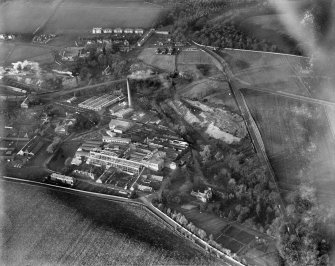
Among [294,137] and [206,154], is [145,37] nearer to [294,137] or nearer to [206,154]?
[206,154]

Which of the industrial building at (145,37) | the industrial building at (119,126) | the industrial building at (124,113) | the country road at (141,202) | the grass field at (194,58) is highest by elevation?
the industrial building at (145,37)

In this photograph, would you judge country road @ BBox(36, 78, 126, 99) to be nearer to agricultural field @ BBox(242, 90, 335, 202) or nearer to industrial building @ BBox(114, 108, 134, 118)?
industrial building @ BBox(114, 108, 134, 118)

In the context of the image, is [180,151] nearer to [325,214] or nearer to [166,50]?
[325,214]

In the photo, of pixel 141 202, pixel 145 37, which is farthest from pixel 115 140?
pixel 145 37

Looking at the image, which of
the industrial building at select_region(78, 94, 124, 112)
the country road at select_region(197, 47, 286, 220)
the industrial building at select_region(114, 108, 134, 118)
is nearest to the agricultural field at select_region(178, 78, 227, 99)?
the country road at select_region(197, 47, 286, 220)

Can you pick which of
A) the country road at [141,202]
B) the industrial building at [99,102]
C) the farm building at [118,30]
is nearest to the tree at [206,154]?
the country road at [141,202]

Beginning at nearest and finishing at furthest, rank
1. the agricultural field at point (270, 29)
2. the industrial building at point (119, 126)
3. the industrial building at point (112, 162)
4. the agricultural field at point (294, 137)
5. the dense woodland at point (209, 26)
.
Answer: the agricultural field at point (294, 137), the industrial building at point (112, 162), the industrial building at point (119, 126), the agricultural field at point (270, 29), the dense woodland at point (209, 26)

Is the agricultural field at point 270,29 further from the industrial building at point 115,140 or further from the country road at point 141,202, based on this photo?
the country road at point 141,202
